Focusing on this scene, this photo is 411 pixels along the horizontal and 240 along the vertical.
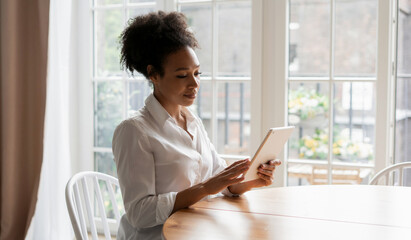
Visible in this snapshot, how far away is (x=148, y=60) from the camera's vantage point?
1789 mm

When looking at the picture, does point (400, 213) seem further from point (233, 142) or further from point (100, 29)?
point (100, 29)

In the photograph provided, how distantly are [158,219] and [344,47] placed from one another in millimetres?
1895

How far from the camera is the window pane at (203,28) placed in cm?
302

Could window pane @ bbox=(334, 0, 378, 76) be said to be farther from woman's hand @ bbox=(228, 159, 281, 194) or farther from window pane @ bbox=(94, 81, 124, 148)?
window pane @ bbox=(94, 81, 124, 148)

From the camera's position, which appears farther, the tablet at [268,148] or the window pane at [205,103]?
the window pane at [205,103]

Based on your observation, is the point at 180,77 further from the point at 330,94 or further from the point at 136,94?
the point at 136,94

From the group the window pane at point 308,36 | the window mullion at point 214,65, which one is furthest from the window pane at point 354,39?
the window mullion at point 214,65

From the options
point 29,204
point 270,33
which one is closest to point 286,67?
point 270,33

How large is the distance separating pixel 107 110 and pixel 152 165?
1792 mm

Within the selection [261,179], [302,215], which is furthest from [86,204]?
[302,215]

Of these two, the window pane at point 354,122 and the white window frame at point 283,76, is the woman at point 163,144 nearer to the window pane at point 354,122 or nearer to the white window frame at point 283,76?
the white window frame at point 283,76

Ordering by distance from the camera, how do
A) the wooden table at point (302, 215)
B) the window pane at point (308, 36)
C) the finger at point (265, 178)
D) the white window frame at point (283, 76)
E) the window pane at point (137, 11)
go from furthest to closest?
the window pane at point (137, 11)
the window pane at point (308, 36)
the white window frame at point (283, 76)
the finger at point (265, 178)
the wooden table at point (302, 215)

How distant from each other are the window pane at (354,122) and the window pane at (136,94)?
1235 millimetres

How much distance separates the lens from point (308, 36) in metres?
3.00
